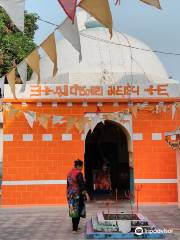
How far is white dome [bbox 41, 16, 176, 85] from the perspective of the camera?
44.6ft

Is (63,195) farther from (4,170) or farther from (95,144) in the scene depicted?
(95,144)

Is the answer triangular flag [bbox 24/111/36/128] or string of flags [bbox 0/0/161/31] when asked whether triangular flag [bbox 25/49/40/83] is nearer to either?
string of flags [bbox 0/0/161/31]

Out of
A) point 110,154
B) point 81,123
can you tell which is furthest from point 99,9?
point 110,154

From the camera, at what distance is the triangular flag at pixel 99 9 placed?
4012 mm

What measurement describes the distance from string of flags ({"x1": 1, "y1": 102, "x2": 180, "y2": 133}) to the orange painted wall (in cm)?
19

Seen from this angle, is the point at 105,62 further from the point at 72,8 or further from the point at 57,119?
the point at 72,8

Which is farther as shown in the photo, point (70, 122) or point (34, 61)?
point (70, 122)

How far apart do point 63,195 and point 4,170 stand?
1997mm

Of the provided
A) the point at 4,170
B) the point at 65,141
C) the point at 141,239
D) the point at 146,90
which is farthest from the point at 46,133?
the point at 141,239

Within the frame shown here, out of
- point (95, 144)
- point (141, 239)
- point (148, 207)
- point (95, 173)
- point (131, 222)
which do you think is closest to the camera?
point (141, 239)

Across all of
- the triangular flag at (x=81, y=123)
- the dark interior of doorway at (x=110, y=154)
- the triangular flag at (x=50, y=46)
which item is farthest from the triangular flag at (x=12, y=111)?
the triangular flag at (x=50, y=46)

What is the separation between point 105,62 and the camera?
14594 millimetres

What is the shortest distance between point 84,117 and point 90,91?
903mm

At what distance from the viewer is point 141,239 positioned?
265 inches
